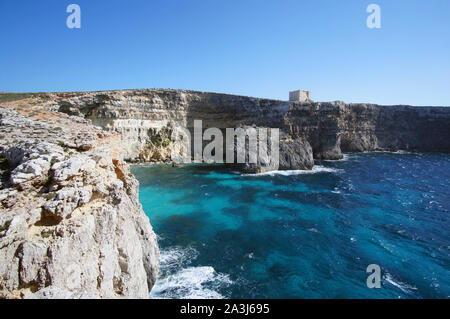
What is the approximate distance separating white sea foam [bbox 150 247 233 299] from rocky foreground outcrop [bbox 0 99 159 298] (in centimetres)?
267

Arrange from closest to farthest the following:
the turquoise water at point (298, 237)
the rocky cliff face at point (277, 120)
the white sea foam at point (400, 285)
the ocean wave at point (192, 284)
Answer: the ocean wave at point (192, 284), the white sea foam at point (400, 285), the turquoise water at point (298, 237), the rocky cliff face at point (277, 120)

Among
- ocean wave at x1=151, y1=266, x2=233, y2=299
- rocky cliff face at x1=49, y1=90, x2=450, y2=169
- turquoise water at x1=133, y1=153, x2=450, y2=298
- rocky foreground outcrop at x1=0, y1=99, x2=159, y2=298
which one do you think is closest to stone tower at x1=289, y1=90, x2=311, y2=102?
rocky cliff face at x1=49, y1=90, x2=450, y2=169

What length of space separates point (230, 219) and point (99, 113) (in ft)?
134

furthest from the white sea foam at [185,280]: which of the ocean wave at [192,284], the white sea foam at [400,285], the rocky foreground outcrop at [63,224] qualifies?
the white sea foam at [400,285]

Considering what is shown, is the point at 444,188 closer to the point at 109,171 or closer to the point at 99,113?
the point at 109,171

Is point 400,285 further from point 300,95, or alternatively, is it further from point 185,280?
point 300,95

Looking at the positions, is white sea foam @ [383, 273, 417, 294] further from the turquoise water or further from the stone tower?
the stone tower

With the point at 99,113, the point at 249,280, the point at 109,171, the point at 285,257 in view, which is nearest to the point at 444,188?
the point at 285,257

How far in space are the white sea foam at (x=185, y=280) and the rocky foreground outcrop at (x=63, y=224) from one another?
8.76 feet

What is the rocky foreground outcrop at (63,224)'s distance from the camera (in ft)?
17.9

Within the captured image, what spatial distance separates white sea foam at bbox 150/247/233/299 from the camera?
1184 cm

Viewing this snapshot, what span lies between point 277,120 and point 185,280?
53.2 meters

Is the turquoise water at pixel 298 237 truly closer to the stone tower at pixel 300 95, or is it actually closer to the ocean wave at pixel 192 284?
the ocean wave at pixel 192 284
